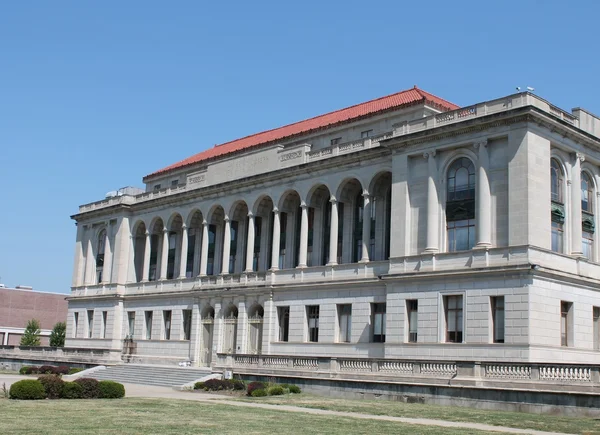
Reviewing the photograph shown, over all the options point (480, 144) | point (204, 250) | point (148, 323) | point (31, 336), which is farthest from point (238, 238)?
point (31, 336)

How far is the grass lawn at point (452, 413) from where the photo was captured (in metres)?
27.5

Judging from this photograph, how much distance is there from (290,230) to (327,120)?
11.0 metres

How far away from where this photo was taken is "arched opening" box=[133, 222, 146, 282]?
7800 cm

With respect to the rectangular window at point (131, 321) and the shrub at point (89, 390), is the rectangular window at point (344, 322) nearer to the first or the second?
the shrub at point (89, 390)

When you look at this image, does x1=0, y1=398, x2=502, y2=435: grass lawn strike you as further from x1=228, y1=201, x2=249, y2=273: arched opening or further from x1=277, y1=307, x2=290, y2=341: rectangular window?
x1=228, y1=201, x2=249, y2=273: arched opening

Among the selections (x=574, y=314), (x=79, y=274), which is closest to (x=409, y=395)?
(x=574, y=314)

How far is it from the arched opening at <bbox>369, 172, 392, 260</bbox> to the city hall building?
10cm

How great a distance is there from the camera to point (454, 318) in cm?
4584

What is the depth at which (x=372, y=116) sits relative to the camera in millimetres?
59469

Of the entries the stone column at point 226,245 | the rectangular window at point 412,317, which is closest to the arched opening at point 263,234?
the stone column at point 226,245

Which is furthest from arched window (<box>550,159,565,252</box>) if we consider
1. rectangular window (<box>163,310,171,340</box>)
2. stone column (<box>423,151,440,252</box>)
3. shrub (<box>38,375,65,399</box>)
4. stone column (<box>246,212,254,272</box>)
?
rectangular window (<box>163,310,171,340</box>)

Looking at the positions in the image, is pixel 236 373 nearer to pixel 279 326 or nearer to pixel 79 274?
pixel 279 326

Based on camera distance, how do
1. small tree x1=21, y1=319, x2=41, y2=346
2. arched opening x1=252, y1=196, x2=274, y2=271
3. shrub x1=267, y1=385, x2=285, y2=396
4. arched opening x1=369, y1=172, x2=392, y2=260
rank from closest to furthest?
shrub x1=267, y1=385, x2=285, y2=396, arched opening x1=369, y1=172, x2=392, y2=260, arched opening x1=252, y1=196, x2=274, y2=271, small tree x1=21, y1=319, x2=41, y2=346

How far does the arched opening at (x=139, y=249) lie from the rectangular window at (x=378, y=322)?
109 ft
